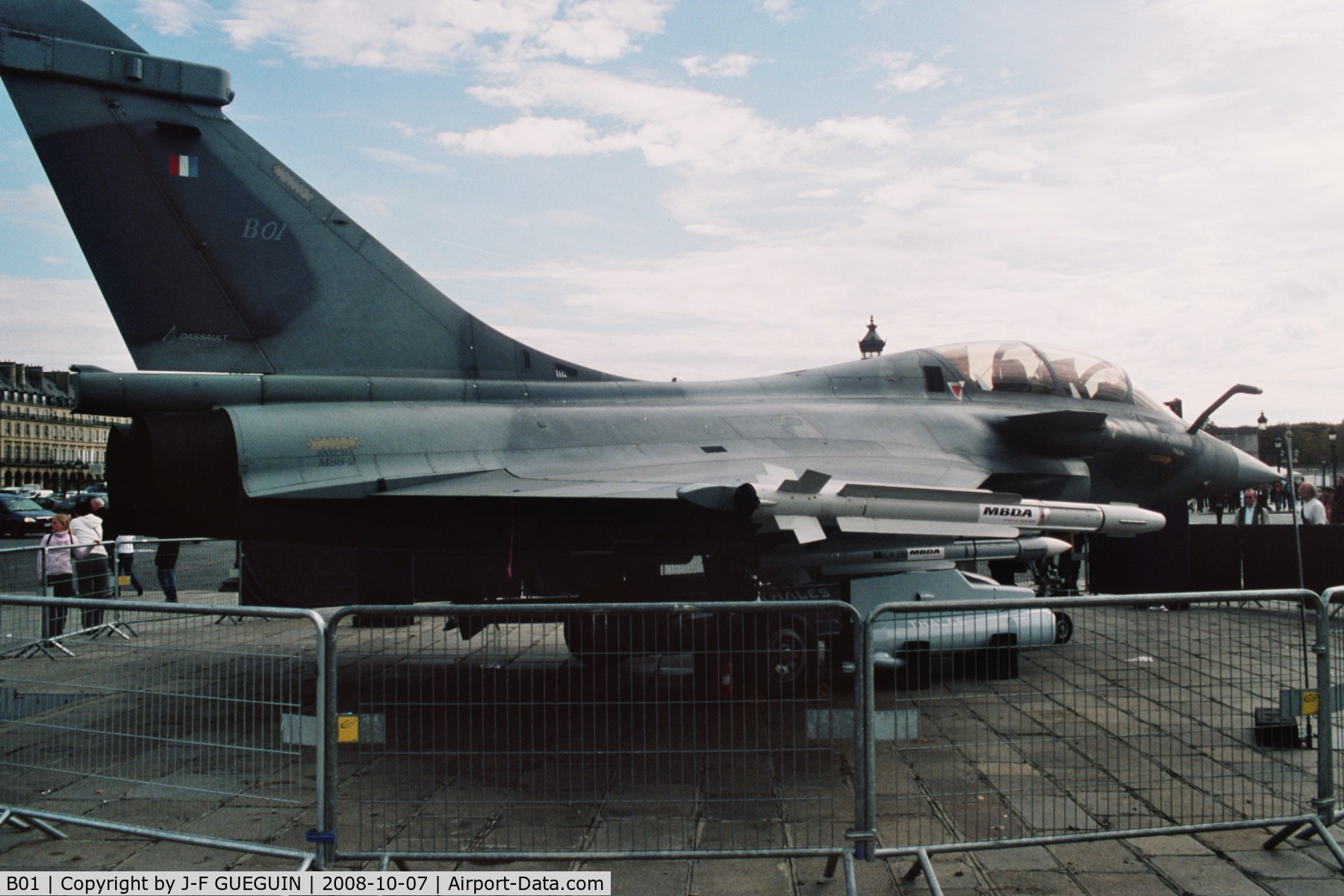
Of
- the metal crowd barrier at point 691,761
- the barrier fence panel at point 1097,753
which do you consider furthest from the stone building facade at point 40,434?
the barrier fence panel at point 1097,753

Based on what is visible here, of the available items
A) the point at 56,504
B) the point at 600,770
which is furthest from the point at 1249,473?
the point at 56,504

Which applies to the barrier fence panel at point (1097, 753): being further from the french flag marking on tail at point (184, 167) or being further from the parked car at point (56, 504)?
the parked car at point (56, 504)

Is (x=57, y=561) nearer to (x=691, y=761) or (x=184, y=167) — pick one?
(x=184, y=167)

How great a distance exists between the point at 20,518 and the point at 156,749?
35.5 m

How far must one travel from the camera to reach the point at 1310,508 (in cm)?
1511

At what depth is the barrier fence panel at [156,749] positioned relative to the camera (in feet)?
14.1

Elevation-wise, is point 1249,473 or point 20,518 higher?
point 1249,473

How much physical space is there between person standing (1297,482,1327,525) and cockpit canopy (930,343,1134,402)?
642 cm

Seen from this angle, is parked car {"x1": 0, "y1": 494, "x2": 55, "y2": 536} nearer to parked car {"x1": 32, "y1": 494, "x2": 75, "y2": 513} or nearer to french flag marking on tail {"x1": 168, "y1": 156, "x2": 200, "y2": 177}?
parked car {"x1": 32, "y1": 494, "x2": 75, "y2": 513}

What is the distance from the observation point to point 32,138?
7.03m

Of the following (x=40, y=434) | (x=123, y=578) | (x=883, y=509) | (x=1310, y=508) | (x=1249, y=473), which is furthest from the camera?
(x=40, y=434)

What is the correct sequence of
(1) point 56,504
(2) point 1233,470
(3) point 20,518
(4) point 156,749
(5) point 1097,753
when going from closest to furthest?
(5) point 1097,753
(4) point 156,749
(2) point 1233,470
(3) point 20,518
(1) point 56,504

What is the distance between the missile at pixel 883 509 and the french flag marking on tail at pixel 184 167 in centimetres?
482

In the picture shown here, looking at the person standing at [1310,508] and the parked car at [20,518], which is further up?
the person standing at [1310,508]
